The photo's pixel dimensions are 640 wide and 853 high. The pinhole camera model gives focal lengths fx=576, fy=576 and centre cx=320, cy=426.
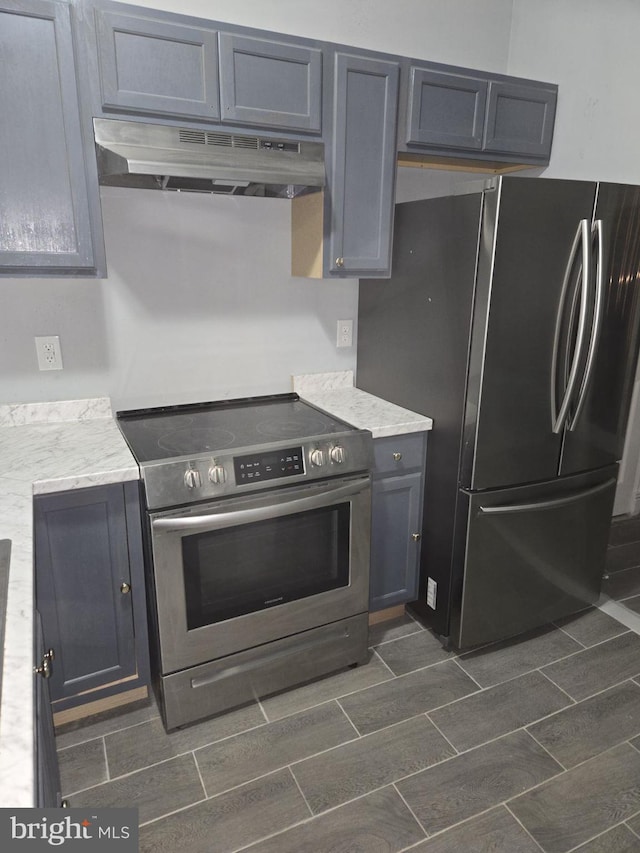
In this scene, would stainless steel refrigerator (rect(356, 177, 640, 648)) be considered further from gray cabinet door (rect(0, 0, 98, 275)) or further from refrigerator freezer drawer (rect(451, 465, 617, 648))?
gray cabinet door (rect(0, 0, 98, 275))

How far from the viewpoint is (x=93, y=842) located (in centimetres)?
92

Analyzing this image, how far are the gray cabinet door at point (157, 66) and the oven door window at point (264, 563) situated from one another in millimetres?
1324

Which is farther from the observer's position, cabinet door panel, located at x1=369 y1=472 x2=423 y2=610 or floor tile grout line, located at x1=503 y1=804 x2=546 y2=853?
cabinet door panel, located at x1=369 y1=472 x2=423 y2=610

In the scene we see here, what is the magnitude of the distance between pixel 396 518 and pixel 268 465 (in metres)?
0.70

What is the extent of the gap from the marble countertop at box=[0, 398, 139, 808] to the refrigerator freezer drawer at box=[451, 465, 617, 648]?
1.27m

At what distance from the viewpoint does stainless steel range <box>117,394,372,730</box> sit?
1771 mm

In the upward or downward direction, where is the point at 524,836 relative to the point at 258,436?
downward

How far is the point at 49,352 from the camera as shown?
6.93 feet

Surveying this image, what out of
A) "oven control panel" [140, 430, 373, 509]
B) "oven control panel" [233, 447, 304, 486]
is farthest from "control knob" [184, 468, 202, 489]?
"oven control panel" [233, 447, 304, 486]

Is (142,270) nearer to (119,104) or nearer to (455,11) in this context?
(119,104)

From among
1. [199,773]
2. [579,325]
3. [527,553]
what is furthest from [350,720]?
[579,325]

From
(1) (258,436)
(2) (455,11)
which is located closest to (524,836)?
(1) (258,436)

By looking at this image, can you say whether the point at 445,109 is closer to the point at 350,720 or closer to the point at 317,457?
the point at 317,457

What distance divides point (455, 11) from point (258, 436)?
2.07 m
